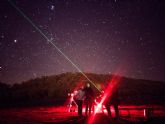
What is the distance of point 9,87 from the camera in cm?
5119

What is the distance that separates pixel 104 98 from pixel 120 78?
4766 cm

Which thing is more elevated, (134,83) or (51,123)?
(134,83)

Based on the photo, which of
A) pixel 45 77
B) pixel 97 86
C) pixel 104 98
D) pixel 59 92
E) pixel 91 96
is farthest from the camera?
pixel 45 77

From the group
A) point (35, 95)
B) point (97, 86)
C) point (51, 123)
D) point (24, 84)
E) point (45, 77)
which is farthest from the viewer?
point (45, 77)

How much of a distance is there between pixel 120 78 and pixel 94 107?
4333 cm

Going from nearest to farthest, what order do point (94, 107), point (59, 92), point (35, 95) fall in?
point (94, 107) < point (35, 95) < point (59, 92)

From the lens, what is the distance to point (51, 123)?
40.1ft

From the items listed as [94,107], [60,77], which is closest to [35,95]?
[60,77]

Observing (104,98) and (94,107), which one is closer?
(104,98)

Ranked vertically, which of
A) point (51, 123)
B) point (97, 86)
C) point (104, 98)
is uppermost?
point (97, 86)

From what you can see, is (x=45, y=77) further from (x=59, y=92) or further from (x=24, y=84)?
(x=59, y=92)

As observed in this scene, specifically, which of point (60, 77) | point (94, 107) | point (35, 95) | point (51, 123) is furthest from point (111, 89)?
point (60, 77)

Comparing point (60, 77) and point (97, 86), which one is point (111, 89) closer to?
point (97, 86)

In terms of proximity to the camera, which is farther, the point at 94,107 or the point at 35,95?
the point at 35,95
